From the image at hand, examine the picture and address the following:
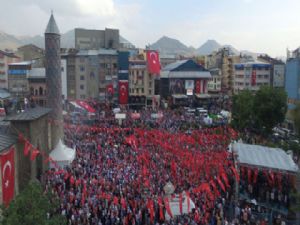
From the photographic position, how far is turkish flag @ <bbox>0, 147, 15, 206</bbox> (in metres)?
16.2

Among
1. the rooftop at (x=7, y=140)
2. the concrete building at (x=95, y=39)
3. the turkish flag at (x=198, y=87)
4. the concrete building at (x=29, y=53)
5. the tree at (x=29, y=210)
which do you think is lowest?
the tree at (x=29, y=210)

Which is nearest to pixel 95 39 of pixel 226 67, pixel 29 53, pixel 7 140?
pixel 29 53

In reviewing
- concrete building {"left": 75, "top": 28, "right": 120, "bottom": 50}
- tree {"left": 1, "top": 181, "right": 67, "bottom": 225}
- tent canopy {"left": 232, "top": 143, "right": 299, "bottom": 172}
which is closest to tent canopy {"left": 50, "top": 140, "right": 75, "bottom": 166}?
tent canopy {"left": 232, "top": 143, "right": 299, "bottom": 172}

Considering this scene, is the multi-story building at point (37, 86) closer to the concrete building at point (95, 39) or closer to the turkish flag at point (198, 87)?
the concrete building at point (95, 39)

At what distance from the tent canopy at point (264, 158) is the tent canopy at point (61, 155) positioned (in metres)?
11.2

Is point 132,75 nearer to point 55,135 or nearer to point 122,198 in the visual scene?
point 55,135

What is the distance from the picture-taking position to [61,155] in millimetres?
25453

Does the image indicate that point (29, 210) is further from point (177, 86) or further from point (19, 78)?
point (177, 86)

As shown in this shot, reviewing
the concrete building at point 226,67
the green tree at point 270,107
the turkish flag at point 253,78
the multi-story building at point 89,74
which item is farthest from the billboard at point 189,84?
the green tree at point 270,107

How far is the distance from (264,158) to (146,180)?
742cm

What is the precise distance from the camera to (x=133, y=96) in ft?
211

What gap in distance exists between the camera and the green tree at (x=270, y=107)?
3606 cm

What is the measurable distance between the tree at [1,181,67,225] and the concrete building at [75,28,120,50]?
212 feet

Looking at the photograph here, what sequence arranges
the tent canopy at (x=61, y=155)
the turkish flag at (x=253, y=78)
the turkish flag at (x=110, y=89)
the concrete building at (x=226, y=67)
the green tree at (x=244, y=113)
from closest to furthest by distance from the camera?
the tent canopy at (x=61, y=155) < the green tree at (x=244, y=113) < the turkish flag at (x=110, y=89) < the turkish flag at (x=253, y=78) < the concrete building at (x=226, y=67)
